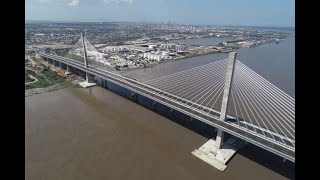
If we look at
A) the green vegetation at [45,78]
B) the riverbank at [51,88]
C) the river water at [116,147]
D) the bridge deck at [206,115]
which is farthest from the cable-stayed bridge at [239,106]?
the green vegetation at [45,78]

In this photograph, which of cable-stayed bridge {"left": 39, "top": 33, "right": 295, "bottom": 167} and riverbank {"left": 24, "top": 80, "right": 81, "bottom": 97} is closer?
cable-stayed bridge {"left": 39, "top": 33, "right": 295, "bottom": 167}

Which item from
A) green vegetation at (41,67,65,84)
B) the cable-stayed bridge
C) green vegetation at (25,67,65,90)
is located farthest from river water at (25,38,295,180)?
green vegetation at (41,67,65,84)

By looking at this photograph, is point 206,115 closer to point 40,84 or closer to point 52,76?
point 40,84

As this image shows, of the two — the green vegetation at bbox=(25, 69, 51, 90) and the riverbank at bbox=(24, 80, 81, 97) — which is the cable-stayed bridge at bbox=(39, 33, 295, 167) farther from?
the green vegetation at bbox=(25, 69, 51, 90)

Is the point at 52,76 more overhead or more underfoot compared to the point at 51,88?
more overhead

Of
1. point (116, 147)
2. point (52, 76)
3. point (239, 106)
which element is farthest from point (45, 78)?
point (239, 106)
